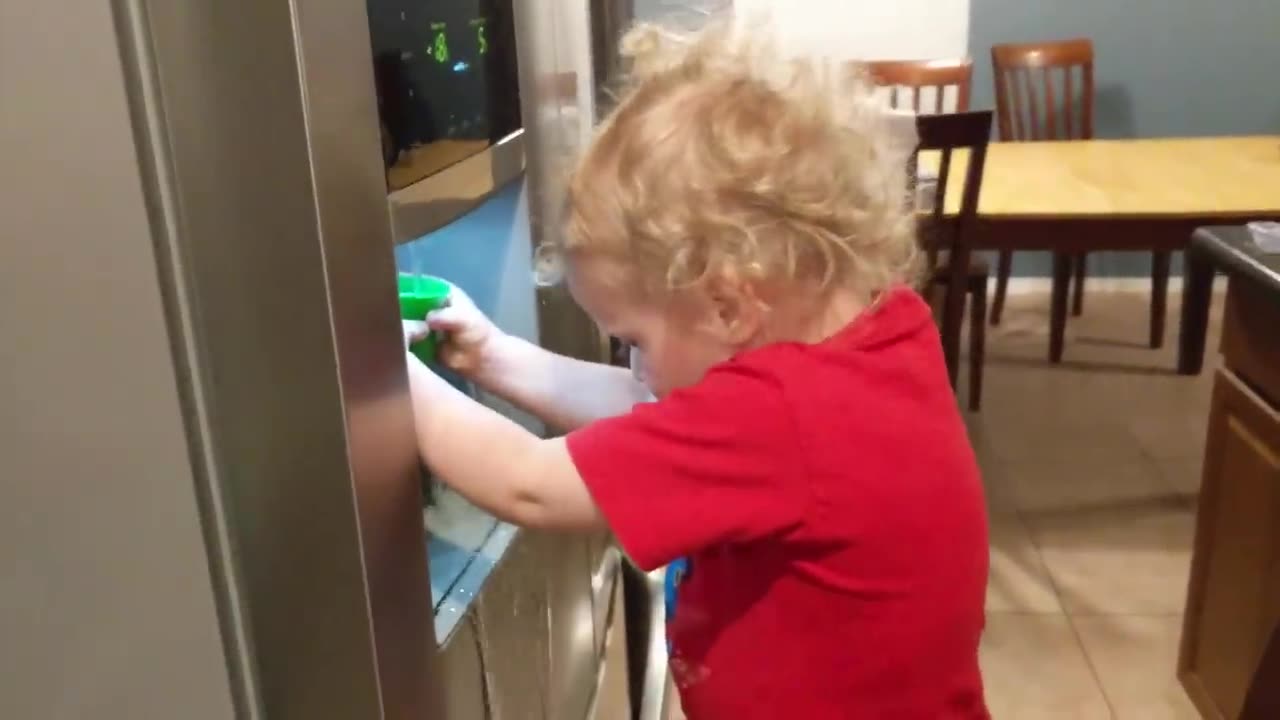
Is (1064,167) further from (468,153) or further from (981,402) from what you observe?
(468,153)

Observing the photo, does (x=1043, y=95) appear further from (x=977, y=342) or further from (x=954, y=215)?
(x=954, y=215)

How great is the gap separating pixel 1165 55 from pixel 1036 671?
2455mm

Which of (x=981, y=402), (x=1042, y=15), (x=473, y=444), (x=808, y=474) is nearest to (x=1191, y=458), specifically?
(x=981, y=402)

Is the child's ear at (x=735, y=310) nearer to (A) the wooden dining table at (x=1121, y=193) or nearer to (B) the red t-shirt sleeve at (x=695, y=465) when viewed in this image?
(B) the red t-shirt sleeve at (x=695, y=465)

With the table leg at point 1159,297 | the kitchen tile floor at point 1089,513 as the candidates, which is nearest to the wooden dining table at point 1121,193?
the kitchen tile floor at point 1089,513

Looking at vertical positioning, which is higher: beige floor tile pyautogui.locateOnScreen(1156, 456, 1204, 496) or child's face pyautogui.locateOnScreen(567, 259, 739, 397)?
child's face pyautogui.locateOnScreen(567, 259, 739, 397)

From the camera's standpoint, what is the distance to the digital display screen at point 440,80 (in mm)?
535

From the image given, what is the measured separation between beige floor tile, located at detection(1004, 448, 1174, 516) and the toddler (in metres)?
1.78

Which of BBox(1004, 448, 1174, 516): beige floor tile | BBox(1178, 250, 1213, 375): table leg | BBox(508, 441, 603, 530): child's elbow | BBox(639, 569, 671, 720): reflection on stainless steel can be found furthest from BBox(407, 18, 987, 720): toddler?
BBox(1178, 250, 1213, 375): table leg

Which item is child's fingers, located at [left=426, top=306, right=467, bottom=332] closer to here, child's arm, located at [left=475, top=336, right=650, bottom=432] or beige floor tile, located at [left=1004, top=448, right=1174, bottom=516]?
child's arm, located at [left=475, top=336, right=650, bottom=432]

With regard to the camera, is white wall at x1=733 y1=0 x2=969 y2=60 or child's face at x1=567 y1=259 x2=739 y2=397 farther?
white wall at x1=733 y1=0 x2=969 y2=60

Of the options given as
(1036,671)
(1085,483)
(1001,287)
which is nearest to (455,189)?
(1036,671)

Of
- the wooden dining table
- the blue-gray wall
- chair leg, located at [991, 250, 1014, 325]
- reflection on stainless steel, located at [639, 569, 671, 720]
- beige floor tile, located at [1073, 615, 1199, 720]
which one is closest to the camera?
reflection on stainless steel, located at [639, 569, 671, 720]

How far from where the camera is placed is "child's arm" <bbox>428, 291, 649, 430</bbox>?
28.7 inches
